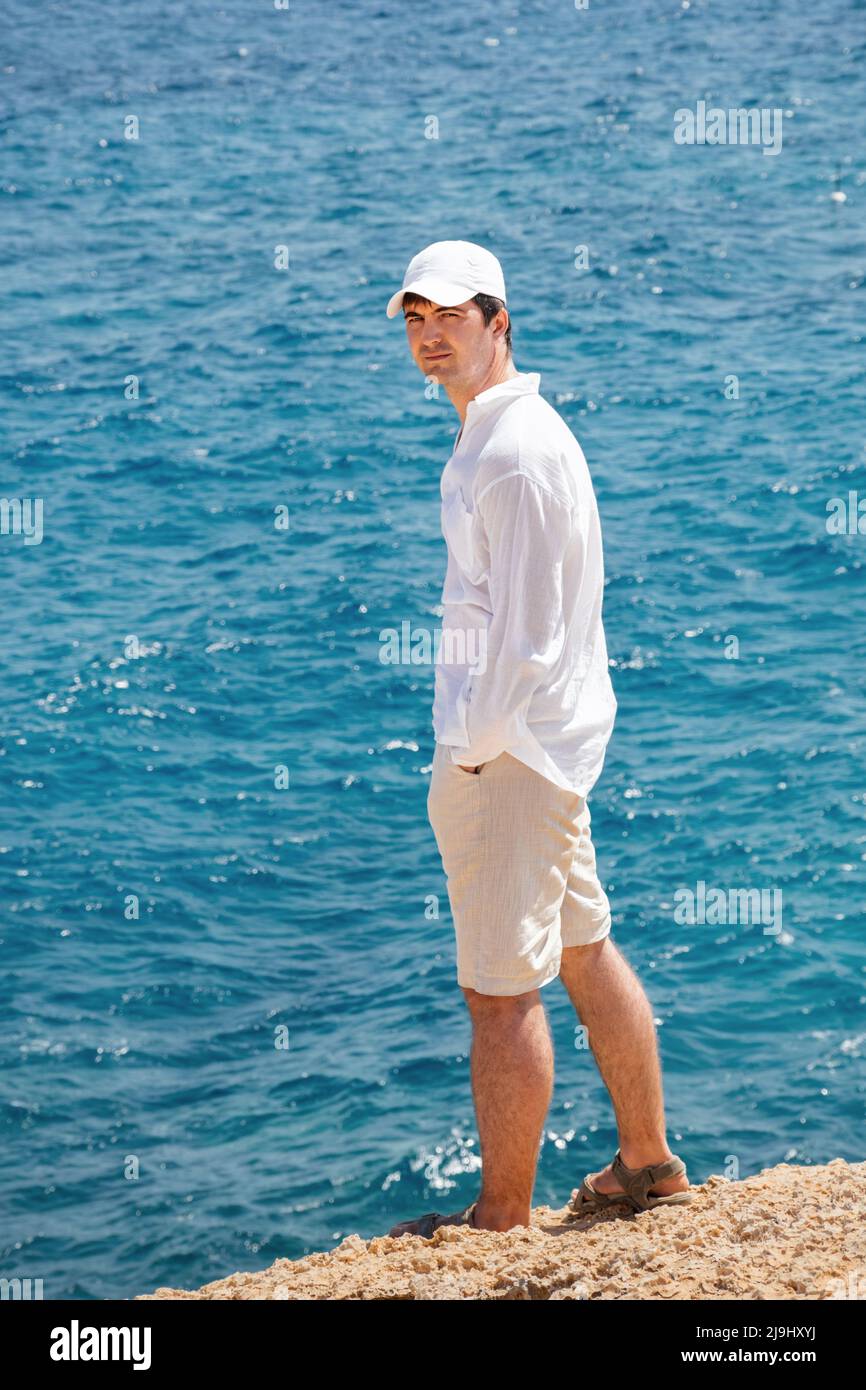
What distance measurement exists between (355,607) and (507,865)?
38.9 feet

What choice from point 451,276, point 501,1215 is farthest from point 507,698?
point 501,1215

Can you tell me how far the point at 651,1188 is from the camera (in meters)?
4.79

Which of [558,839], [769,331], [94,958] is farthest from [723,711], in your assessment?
[558,839]

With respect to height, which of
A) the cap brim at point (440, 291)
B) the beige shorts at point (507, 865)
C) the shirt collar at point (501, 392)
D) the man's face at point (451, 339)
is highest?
the cap brim at point (440, 291)

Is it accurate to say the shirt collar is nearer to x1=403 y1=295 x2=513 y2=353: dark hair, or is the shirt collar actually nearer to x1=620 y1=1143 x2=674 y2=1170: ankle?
x1=403 y1=295 x2=513 y2=353: dark hair

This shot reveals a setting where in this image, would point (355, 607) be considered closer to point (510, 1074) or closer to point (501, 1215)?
point (501, 1215)

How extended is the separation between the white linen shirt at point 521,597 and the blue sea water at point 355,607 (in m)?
5.47

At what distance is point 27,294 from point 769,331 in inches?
366

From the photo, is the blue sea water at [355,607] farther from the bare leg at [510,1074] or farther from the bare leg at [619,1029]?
the bare leg at [510,1074]

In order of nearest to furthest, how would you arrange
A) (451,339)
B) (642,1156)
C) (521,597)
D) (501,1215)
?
1. (521,597)
2. (451,339)
3. (501,1215)
4. (642,1156)

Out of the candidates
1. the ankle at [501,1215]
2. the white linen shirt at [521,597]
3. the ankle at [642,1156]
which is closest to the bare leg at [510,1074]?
the ankle at [501,1215]

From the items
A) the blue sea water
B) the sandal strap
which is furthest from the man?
the blue sea water

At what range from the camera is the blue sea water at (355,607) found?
33.2ft
